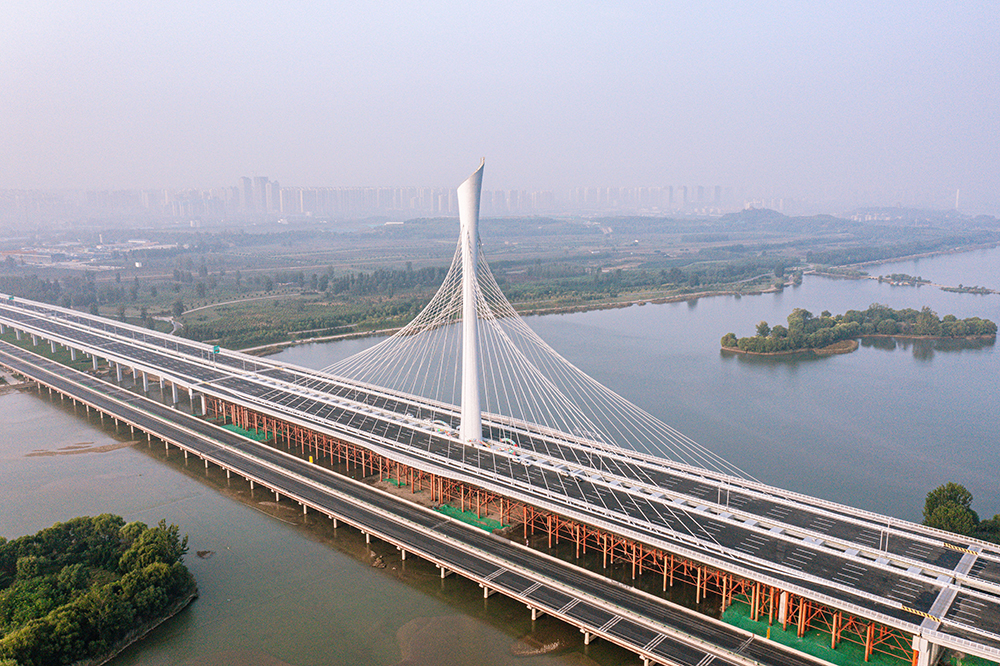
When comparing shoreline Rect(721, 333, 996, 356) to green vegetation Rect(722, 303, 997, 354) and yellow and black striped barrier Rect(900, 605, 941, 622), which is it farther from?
yellow and black striped barrier Rect(900, 605, 941, 622)

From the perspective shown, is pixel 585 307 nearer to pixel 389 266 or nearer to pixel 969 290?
pixel 969 290

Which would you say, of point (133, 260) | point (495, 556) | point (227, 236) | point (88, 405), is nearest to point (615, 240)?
point (227, 236)

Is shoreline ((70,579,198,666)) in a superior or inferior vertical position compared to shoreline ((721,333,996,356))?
inferior

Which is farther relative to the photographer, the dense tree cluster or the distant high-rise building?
the distant high-rise building

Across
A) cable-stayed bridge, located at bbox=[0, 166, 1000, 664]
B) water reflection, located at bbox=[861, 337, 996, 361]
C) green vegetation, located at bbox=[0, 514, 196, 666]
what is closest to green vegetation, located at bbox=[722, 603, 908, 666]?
cable-stayed bridge, located at bbox=[0, 166, 1000, 664]

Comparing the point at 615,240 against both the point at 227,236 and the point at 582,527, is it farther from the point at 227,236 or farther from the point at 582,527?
the point at 582,527

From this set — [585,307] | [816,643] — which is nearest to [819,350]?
[585,307]
